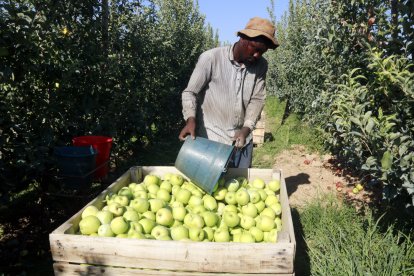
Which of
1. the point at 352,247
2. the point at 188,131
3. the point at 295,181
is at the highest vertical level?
the point at 188,131

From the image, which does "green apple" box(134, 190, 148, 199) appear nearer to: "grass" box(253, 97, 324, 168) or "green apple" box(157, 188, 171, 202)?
"green apple" box(157, 188, 171, 202)

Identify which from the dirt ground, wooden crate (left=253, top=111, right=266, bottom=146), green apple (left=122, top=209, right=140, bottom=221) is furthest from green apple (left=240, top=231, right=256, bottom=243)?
wooden crate (left=253, top=111, right=266, bottom=146)

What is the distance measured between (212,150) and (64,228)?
992mm

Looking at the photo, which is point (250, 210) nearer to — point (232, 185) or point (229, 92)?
point (232, 185)

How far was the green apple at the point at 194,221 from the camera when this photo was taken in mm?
2230

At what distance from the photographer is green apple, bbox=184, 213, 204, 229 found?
87.8 inches

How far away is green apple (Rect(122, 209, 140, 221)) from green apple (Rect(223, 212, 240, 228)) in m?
0.56

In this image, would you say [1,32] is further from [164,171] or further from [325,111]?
[325,111]

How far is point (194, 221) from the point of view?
224cm

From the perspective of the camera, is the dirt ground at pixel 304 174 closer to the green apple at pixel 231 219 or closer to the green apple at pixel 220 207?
the green apple at pixel 220 207

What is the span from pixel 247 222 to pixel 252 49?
4.24 ft

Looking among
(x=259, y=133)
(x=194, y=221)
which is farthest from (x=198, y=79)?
(x=259, y=133)

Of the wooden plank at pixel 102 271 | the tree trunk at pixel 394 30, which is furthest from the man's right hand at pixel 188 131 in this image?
the tree trunk at pixel 394 30

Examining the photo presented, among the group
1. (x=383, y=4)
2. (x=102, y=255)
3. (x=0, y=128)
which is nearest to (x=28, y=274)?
(x=0, y=128)
